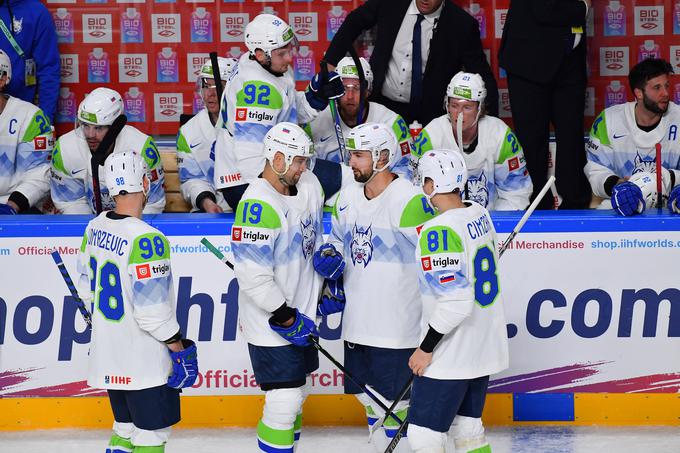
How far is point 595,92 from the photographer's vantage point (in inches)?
341

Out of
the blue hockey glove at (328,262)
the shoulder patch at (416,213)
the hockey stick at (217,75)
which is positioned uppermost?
the hockey stick at (217,75)

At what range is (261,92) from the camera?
6652mm

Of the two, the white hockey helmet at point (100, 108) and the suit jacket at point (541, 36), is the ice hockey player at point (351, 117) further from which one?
the white hockey helmet at point (100, 108)

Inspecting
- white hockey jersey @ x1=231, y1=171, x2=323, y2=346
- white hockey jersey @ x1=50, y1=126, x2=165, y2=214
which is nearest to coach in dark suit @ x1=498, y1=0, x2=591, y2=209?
white hockey jersey @ x1=50, y1=126, x2=165, y2=214

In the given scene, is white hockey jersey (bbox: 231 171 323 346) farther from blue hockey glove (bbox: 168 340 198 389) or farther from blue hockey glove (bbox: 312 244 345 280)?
blue hockey glove (bbox: 168 340 198 389)

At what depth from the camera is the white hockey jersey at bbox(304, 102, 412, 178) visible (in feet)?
25.0

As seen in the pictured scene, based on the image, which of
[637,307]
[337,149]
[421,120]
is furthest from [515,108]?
[637,307]

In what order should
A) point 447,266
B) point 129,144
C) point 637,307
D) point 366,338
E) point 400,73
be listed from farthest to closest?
point 400,73
point 129,144
point 637,307
point 366,338
point 447,266

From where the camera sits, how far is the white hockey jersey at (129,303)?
17.3ft

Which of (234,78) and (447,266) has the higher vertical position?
(234,78)

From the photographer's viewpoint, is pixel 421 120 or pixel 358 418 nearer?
pixel 358 418

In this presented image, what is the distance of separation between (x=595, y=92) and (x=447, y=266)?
3.88m

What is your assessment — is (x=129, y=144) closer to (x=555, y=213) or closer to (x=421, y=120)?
(x=421, y=120)

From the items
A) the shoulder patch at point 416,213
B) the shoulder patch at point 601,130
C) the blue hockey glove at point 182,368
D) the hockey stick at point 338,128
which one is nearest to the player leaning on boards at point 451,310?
the shoulder patch at point 416,213
